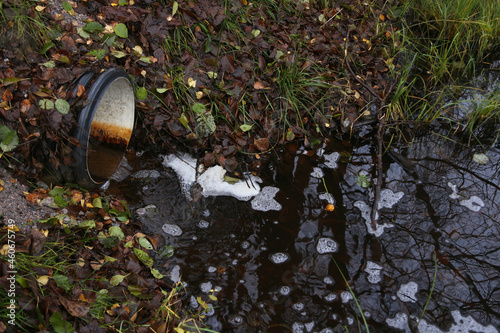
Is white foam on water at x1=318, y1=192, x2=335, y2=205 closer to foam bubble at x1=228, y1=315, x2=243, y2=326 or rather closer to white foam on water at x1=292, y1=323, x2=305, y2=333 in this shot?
white foam on water at x1=292, y1=323, x2=305, y2=333

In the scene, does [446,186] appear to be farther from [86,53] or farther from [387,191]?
[86,53]

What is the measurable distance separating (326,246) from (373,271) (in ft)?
1.25

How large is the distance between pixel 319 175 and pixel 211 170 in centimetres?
101

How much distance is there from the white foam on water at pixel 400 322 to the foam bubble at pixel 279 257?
79cm

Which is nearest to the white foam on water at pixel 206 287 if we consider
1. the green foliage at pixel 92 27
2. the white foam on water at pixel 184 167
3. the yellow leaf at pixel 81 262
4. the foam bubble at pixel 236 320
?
the foam bubble at pixel 236 320

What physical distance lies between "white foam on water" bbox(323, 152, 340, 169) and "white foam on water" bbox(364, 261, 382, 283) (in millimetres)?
1063

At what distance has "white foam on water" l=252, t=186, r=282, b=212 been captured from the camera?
3.17 meters

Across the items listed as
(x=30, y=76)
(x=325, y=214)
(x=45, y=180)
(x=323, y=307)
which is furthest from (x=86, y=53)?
(x=323, y=307)

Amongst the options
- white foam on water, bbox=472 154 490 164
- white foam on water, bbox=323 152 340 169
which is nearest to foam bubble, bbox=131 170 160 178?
white foam on water, bbox=323 152 340 169

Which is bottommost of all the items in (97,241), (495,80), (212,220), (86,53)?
(212,220)

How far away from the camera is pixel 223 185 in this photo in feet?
10.9

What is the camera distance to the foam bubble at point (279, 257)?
2.77 m

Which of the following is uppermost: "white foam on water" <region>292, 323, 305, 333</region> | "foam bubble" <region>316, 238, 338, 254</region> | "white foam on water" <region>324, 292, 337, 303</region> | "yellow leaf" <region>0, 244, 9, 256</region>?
"yellow leaf" <region>0, 244, 9, 256</region>

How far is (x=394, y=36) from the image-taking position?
4500 mm
